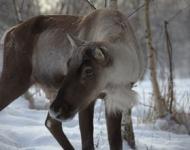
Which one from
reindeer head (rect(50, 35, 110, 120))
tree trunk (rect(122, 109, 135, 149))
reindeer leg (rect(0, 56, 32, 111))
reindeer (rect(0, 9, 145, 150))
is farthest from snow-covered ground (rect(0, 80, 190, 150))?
reindeer head (rect(50, 35, 110, 120))

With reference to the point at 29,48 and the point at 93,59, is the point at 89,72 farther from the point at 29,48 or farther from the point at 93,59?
the point at 29,48

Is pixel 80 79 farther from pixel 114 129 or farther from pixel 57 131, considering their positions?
pixel 57 131

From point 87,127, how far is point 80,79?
3.84 feet

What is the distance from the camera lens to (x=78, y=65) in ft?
16.1

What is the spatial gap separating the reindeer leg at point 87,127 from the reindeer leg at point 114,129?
0.64ft

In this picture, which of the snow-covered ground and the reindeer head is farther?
the snow-covered ground

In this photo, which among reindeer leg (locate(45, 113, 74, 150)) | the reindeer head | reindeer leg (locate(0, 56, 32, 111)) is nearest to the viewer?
the reindeer head

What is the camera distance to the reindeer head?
486 centimetres

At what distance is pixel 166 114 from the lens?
834 centimetres

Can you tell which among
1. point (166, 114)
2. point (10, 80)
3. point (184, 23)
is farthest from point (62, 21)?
point (184, 23)

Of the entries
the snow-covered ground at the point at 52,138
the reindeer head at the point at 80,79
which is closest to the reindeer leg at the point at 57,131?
the snow-covered ground at the point at 52,138

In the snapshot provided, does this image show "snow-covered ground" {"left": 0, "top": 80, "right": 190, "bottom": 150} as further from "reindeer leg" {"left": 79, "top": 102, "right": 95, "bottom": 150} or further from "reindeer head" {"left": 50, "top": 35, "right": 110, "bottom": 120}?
"reindeer head" {"left": 50, "top": 35, "right": 110, "bottom": 120}

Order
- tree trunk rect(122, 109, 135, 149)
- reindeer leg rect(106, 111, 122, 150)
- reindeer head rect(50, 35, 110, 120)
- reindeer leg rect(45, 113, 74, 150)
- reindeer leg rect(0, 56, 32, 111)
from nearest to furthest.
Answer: reindeer head rect(50, 35, 110, 120) → reindeer leg rect(106, 111, 122, 150) → reindeer leg rect(0, 56, 32, 111) → reindeer leg rect(45, 113, 74, 150) → tree trunk rect(122, 109, 135, 149)

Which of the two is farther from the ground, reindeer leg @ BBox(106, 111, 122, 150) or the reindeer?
the reindeer
